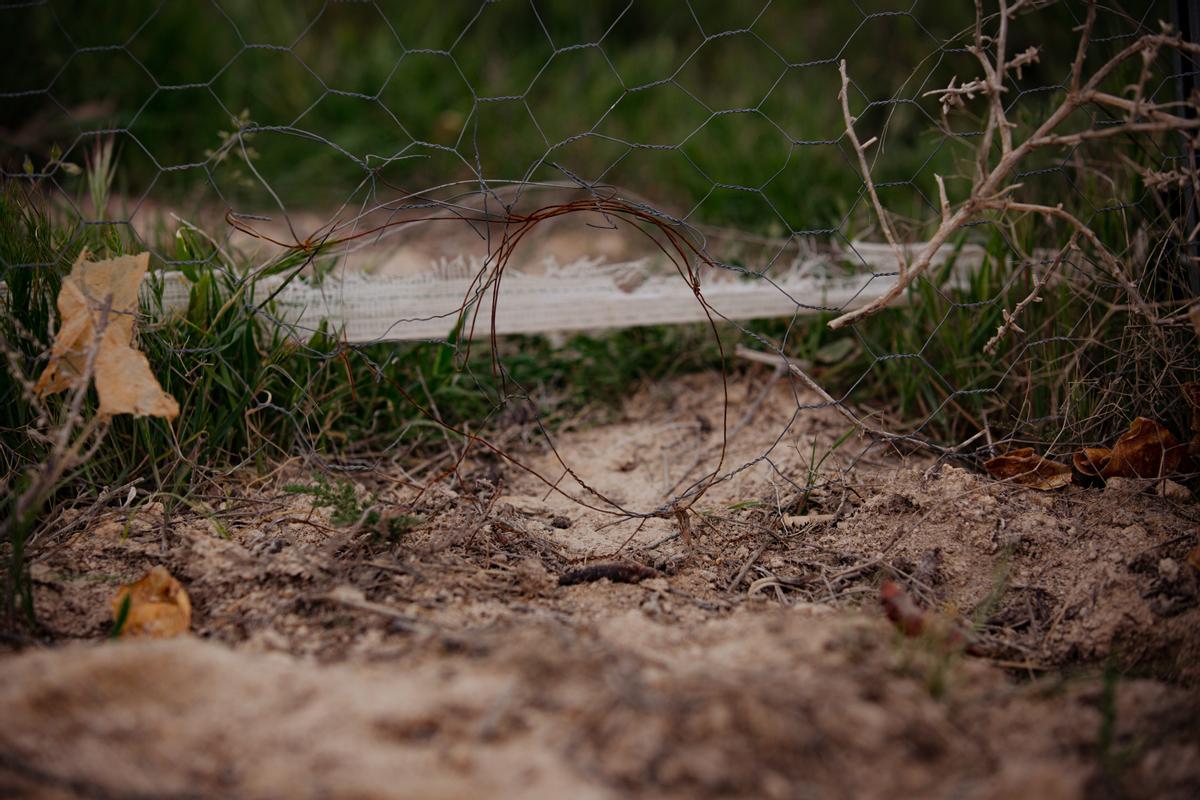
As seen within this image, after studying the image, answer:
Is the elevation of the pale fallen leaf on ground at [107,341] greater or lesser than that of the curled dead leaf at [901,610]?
greater

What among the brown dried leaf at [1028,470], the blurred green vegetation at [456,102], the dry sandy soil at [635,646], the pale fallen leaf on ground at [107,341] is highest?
the blurred green vegetation at [456,102]

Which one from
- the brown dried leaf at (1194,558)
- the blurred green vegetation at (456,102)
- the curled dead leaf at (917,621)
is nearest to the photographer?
the curled dead leaf at (917,621)

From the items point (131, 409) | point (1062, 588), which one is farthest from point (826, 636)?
point (131, 409)

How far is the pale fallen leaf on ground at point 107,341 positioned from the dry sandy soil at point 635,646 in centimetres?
27

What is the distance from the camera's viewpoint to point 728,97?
407 centimetres

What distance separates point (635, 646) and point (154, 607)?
81 cm

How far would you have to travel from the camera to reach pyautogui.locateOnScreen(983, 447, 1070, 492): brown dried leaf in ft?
6.79

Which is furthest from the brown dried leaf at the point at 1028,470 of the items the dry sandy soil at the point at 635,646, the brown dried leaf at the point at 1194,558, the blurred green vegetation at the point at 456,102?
the blurred green vegetation at the point at 456,102

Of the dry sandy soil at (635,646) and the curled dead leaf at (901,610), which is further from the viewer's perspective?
the curled dead leaf at (901,610)

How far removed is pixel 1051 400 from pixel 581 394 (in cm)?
119

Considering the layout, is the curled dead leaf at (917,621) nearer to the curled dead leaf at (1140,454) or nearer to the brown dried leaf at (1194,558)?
the brown dried leaf at (1194,558)

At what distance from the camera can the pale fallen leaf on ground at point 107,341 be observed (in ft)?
5.96

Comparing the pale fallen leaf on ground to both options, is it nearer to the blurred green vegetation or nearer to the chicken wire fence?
the chicken wire fence

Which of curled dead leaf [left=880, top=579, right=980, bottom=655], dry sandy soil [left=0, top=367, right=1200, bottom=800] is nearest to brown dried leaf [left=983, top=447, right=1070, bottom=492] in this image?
dry sandy soil [left=0, top=367, right=1200, bottom=800]
